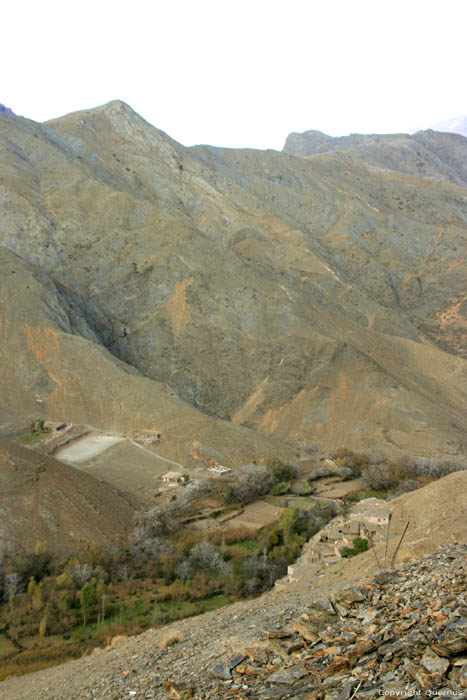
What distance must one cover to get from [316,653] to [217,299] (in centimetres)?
4543

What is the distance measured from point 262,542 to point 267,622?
48.9 feet

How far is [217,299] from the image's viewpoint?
51469mm

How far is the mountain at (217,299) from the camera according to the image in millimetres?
41312

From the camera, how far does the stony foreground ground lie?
5434mm

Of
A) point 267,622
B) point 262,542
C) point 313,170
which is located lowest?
point 262,542

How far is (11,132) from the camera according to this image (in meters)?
64.5

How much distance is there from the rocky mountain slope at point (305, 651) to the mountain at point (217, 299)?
23.9 metres

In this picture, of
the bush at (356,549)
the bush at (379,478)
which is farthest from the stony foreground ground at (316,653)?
the bush at (379,478)

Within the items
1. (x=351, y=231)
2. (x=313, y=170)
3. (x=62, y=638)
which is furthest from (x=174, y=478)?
(x=313, y=170)

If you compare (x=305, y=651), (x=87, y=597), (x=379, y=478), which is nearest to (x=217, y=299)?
(x=379, y=478)

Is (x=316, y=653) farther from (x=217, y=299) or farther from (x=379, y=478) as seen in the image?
(x=217, y=299)

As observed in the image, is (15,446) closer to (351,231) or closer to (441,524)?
(441,524)

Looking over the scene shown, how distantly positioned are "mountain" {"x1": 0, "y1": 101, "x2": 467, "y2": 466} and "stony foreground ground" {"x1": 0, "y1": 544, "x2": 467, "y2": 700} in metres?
24.5

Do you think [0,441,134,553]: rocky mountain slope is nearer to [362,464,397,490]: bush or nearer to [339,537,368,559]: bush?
[339,537,368,559]: bush
